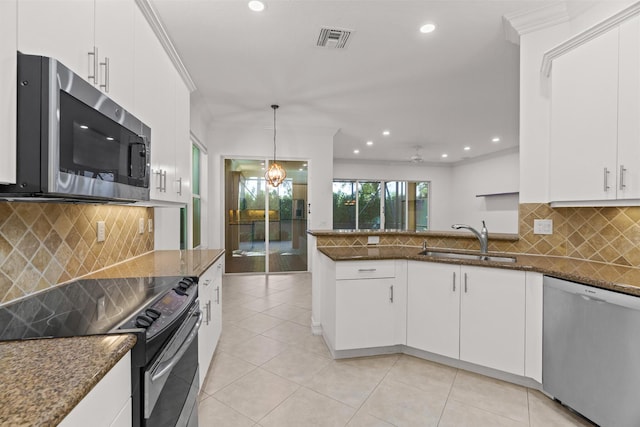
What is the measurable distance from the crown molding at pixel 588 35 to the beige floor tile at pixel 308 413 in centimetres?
280

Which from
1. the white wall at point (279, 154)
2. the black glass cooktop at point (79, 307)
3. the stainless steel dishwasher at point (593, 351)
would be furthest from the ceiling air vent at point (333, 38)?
the white wall at point (279, 154)

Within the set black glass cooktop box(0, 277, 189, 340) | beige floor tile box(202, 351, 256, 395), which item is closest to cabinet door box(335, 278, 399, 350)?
beige floor tile box(202, 351, 256, 395)

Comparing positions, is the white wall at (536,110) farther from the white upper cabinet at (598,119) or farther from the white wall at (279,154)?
the white wall at (279,154)

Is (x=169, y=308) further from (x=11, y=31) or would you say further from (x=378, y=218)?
(x=378, y=218)

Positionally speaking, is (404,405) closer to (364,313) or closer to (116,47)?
(364,313)

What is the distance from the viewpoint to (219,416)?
1749mm

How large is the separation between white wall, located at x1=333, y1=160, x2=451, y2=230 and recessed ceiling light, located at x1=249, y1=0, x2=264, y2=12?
6.36 m

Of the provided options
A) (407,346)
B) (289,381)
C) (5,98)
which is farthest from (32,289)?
(407,346)

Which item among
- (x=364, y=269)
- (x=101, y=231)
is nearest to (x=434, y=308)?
(x=364, y=269)

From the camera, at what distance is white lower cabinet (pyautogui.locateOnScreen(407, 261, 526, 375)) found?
2014mm

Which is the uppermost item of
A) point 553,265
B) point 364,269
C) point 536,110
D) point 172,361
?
point 536,110

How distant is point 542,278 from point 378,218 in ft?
23.0

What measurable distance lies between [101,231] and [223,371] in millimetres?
1326

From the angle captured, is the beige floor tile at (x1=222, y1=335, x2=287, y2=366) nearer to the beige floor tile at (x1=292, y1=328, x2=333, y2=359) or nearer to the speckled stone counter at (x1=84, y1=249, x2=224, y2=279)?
the beige floor tile at (x1=292, y1=328, x2=333, y2=359)
